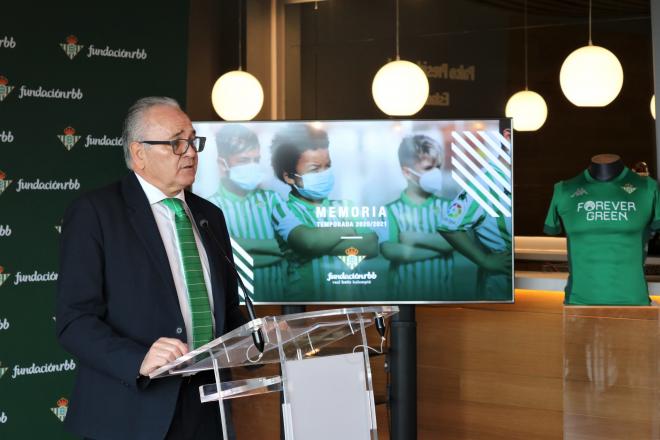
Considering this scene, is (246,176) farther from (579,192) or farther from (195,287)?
(195,287)

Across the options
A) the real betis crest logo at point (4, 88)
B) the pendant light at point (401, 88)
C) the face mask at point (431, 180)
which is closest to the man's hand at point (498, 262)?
the face mask at point (431, 180)

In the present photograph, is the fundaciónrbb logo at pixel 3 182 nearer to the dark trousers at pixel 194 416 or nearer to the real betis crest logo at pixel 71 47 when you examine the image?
the real betis crest logo at pixel 71 47

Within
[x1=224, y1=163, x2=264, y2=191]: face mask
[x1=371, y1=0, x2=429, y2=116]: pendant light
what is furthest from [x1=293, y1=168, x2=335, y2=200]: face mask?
[x1=371, y1=0, x2=429, y2=116]: pendant light

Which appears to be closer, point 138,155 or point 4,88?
point 138,155

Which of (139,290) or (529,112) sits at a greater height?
(529,112)

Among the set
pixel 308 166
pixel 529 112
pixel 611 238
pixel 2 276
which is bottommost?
pixel 2 276

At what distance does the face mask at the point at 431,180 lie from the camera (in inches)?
156

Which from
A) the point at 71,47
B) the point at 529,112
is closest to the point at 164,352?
the point at 71,47

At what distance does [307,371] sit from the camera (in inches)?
76.4

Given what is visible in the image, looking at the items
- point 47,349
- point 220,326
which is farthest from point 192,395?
point 47,349

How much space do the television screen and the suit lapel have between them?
1.70m

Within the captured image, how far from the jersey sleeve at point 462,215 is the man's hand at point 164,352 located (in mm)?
2138

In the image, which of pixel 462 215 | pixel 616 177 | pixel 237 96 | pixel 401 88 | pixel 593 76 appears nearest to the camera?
pixel 462 215

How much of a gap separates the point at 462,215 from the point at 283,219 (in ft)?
2.43
